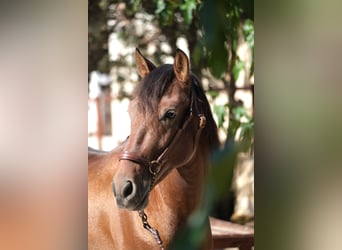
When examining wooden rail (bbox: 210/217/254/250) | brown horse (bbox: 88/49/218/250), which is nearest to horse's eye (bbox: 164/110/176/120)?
brown horse (bbox: 88/49/218/250)

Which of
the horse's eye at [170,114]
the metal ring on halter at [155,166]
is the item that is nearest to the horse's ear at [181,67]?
the horse's eye at [170,114]

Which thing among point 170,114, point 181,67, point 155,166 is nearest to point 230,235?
point 155,166

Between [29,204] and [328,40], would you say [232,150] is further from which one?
[29,204]

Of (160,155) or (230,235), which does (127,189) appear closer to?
(160,155)

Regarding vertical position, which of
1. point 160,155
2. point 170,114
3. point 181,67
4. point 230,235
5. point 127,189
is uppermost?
point 181,67

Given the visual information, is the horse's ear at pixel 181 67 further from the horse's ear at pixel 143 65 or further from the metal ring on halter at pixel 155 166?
the metal ring on halter at pixel 155 166

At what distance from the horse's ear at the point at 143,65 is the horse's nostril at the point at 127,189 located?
1.12 ft

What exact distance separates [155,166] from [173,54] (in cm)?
36

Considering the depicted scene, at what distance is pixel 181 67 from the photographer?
1.52 metres

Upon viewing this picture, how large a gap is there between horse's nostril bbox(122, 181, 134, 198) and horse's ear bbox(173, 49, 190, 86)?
0.36 metres

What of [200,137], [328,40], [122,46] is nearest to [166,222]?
[200,137]

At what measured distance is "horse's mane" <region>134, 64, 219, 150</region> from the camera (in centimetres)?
151

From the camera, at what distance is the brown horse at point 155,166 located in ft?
4.95

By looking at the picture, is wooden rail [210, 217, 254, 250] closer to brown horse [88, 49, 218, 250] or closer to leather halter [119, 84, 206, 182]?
brown horse [88, 49, 218, 250]
